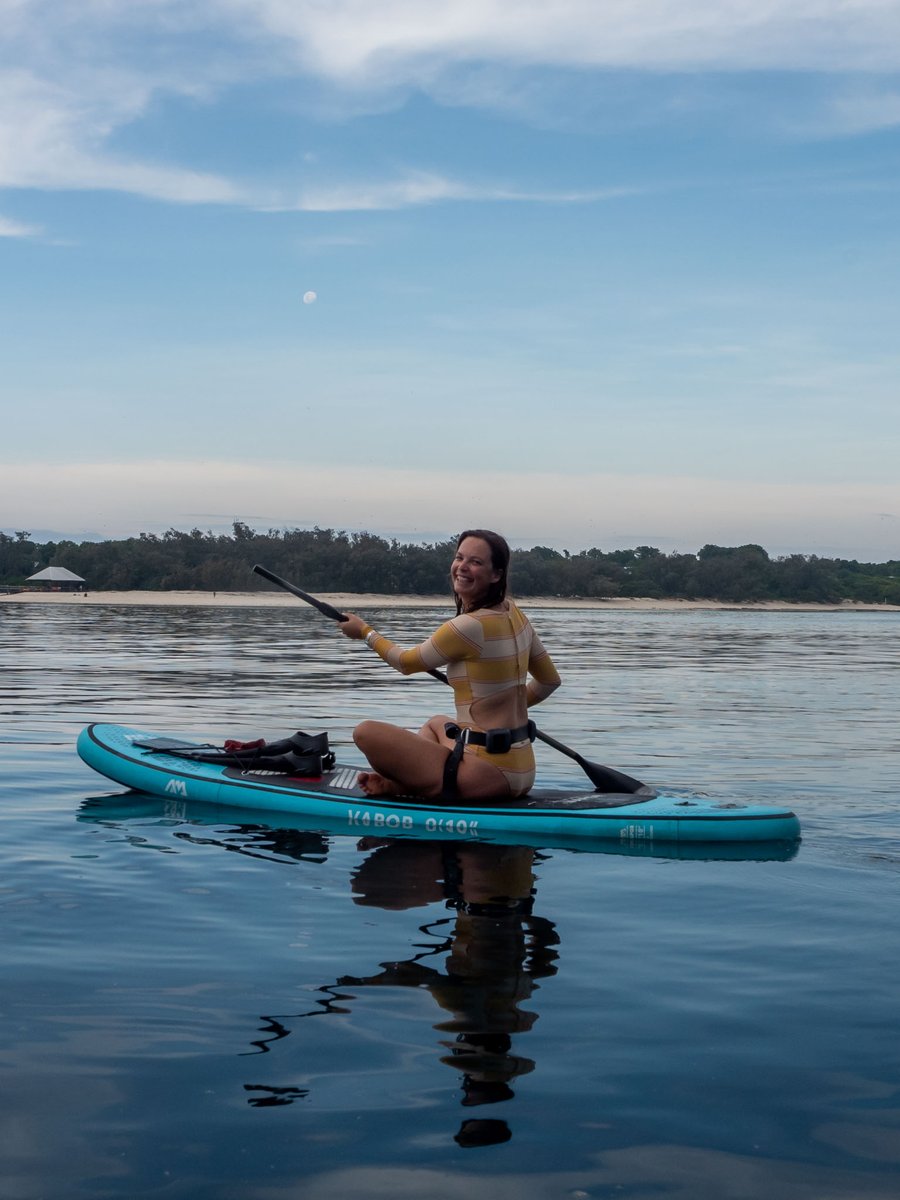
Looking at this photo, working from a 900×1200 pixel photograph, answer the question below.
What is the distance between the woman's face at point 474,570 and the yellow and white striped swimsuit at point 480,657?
14cm

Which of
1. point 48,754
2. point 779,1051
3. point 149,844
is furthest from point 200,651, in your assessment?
point 779,1051

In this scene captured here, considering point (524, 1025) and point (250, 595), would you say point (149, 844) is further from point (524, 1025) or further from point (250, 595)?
point (250, 595)

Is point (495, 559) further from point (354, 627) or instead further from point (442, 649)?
point (354, 627)

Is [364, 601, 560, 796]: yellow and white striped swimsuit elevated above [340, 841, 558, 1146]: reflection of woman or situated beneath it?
elevated above

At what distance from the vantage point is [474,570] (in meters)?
6.94

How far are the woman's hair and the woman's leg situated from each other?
97cm

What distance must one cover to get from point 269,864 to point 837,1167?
401 centimetres

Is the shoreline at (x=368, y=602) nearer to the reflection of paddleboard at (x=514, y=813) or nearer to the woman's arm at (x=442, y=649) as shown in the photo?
the reflection of paddleboard at (x=514, y=813)

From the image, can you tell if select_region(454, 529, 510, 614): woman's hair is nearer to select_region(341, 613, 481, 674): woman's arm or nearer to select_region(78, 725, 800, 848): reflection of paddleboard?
select_region(341, 613, 481, 674): woman's arm

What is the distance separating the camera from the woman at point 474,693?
698 centimetres

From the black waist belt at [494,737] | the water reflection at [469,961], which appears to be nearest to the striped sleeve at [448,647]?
the black waist belt at [494,737]

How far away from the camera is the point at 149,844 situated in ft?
23.1

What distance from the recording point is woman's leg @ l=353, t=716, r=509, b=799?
7.35m

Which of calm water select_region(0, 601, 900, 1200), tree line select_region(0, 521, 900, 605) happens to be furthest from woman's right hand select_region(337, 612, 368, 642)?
tree line select_region(0, 521, 900, 605)
